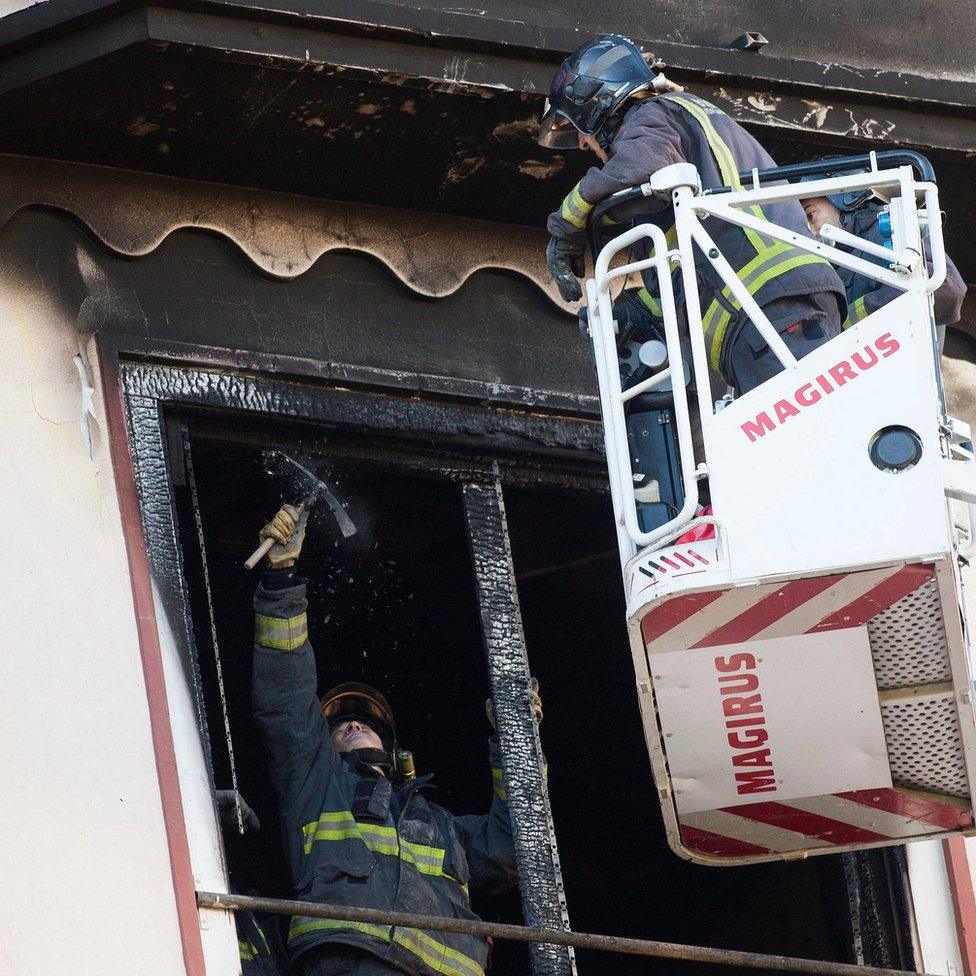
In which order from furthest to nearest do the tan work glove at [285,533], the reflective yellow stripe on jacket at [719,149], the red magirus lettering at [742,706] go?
the tan work glove at [285,533] → the reflective yellow stripe on jacket at [719,149] → the red magirus lettering at [742,706]

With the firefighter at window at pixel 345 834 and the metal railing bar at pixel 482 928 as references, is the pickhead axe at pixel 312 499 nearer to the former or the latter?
the firefighter at window at pixel 345 834

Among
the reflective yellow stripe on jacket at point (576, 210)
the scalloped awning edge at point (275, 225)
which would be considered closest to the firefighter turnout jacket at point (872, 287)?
the reflective yellow stripe on jacket at point (576, 210)

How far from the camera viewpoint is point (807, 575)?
6.21 metres

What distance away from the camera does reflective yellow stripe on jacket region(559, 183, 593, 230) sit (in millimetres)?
6805

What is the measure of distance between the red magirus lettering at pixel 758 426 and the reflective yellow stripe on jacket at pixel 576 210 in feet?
3.00

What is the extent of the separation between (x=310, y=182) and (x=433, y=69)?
2.67 feet

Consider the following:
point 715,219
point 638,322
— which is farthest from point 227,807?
point 715,219

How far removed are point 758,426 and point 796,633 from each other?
61cm

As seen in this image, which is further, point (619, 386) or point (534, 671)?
point (534, 671)

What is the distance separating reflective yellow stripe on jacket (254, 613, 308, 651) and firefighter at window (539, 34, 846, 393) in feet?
5.93

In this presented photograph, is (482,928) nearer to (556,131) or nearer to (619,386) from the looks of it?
(619,386)

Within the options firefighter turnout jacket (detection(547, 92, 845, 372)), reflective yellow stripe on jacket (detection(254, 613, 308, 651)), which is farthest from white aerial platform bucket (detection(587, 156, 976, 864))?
reflective yellow stripe on jacket (detection(254, 613, 308, 651))

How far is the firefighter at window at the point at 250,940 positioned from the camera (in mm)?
7477

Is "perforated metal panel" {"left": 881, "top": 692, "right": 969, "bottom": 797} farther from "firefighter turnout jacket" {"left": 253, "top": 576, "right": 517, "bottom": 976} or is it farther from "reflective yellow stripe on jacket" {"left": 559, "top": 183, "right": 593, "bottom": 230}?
"firefighter turnout jacket" {"left": 253, "top": 576, "right": 517, "bottom": 976}
